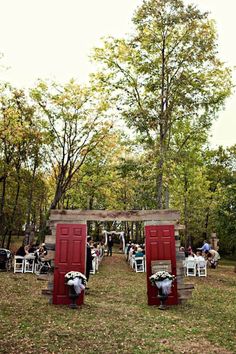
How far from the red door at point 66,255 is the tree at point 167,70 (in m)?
10.5

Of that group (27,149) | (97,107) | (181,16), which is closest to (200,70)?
(181,16)

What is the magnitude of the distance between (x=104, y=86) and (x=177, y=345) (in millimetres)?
19744

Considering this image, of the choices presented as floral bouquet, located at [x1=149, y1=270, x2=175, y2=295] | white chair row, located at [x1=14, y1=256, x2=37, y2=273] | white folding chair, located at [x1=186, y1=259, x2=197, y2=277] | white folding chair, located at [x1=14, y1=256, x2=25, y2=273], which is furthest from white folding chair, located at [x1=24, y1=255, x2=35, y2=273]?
floral bouquet, located at [x1=149, y1=270, x2=175, y2=295]

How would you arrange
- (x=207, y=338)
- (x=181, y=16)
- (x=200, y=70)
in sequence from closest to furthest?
(x=207, y=338)
(x=181, y=16)
(x=200, y=70)

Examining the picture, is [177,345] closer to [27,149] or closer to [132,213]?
[132,213]

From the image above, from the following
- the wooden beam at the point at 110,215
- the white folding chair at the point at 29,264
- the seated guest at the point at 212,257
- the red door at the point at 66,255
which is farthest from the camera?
the seated guest at the point at 212,257

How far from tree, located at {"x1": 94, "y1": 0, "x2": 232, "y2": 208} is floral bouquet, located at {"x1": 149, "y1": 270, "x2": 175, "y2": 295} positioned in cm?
1037

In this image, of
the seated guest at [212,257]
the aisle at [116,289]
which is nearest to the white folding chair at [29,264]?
the aisle at [116,289]

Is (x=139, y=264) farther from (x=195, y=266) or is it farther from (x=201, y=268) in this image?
(x=201, y=268)

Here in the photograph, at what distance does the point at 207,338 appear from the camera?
788 centimetres

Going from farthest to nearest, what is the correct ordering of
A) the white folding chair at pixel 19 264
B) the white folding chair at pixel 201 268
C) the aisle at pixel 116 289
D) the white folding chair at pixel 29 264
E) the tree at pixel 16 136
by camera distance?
the tree at pixel 16 136
the white folding chair at pixel 201 268
the white folding chair at pixel 29 264
the white folding chair at pixel 19 264
the aisle at pixel 116 289

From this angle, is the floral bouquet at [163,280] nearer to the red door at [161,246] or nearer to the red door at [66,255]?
the red door at [161,246]

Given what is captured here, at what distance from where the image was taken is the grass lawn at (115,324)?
282 inches

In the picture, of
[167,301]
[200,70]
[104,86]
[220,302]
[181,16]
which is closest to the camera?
[167,301]
